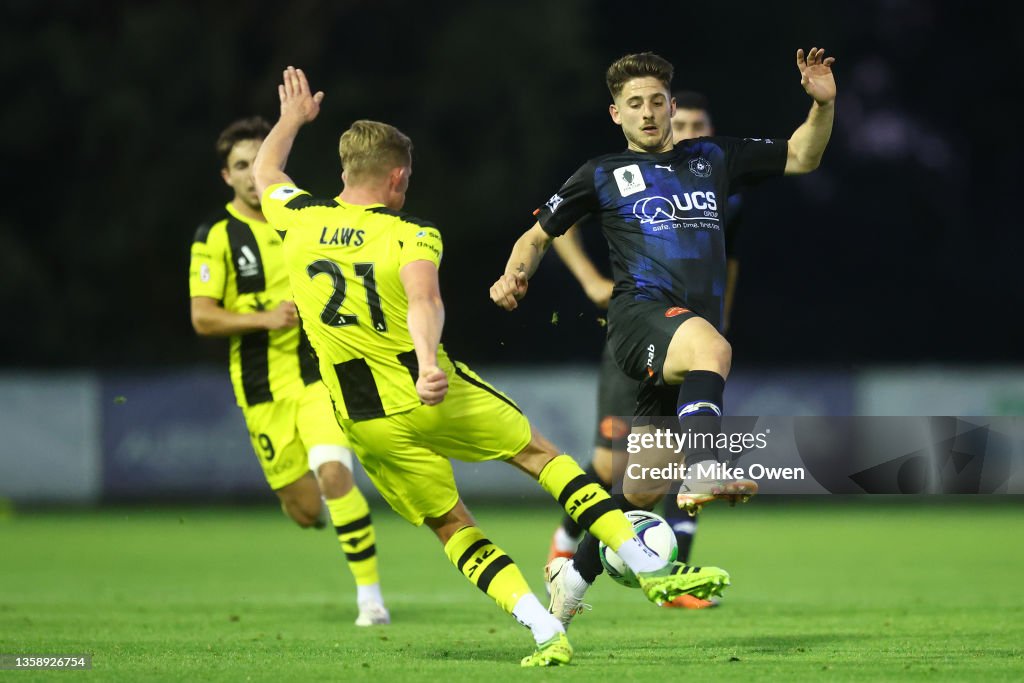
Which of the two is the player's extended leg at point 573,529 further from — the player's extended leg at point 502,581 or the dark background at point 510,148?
the dark background at point 510,148

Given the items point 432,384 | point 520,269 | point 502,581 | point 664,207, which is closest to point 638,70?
point 664,207

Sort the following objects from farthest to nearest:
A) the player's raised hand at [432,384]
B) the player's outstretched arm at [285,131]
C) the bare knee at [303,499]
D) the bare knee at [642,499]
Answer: the bare knee at [303,499]
the bare knee at [642,499]
the player's outstretched arm at [285,131]
the player's raised hand at [432,384]

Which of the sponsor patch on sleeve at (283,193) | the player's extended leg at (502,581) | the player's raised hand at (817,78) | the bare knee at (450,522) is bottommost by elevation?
the player's extended leg at (502,581)

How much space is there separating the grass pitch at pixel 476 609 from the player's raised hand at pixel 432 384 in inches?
40.4

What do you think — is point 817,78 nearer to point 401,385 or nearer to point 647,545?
point 647,545

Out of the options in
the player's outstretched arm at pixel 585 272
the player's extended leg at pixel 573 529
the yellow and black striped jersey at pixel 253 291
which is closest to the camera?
the player's outstretched arm at pixel 585 272

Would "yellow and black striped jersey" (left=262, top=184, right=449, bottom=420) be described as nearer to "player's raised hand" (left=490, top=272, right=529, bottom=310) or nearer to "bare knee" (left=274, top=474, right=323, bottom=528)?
"player's raised hand" (left=490, top=272, right=529, bottom=310)

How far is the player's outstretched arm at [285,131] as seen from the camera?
7262 mm

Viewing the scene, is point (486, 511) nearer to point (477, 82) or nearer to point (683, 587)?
point (477, 82)

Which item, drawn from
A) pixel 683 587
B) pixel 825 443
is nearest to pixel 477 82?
pixel 825 443

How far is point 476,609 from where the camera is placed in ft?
30.9

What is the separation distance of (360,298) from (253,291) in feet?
10.1

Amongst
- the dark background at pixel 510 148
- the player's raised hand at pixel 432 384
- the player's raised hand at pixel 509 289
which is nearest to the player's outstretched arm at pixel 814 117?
the player's raised hand at pixel 509 289

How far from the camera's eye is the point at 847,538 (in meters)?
15.5
